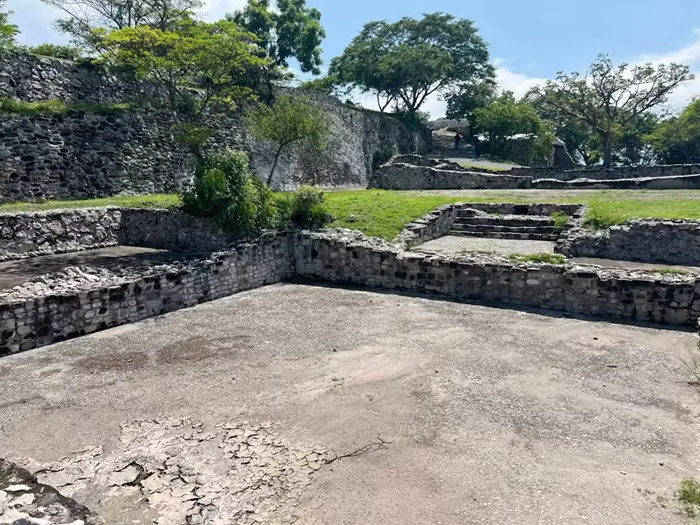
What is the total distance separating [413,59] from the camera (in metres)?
36.2

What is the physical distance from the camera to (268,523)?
4.18 m

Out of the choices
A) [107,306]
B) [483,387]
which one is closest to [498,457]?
[483,387]

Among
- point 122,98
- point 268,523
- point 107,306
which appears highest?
point 122,98

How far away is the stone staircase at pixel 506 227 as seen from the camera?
559 inches

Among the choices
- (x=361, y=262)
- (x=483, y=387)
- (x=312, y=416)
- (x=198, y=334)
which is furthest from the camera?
(x=361, y=262)

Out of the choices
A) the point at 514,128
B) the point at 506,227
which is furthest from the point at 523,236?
the point at 514,128

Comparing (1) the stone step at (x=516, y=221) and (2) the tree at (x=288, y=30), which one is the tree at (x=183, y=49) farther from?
(2) the tree at (x=288, y=30)

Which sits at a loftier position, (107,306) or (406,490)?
(107,306)

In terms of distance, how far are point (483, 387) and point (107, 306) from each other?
6310mm

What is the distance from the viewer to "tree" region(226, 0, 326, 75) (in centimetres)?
3947

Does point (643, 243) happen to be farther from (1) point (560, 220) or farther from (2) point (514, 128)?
(2) point (514, 128)

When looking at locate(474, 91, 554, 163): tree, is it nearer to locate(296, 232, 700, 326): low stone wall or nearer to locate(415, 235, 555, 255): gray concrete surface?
locate(415, 235, 555, 255): gray concrete surface

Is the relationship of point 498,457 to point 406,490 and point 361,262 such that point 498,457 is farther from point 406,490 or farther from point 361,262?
point 361,262

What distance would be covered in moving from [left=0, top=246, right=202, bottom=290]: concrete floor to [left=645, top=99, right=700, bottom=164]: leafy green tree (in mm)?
39318
